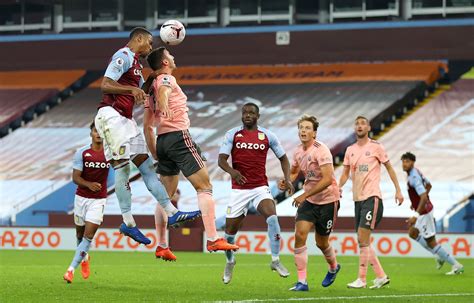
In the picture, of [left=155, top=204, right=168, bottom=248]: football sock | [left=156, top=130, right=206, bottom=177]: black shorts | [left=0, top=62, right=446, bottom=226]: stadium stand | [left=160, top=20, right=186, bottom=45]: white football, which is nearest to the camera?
[left=160, top=20, right=186, bottom=45]: white football

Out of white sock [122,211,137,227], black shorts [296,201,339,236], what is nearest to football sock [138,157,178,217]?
white sock [122,211,137,227]

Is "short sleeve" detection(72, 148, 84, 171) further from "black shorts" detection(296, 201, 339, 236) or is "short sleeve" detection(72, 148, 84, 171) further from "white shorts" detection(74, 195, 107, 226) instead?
"black shorts" detection(296, 201, 339, 236)

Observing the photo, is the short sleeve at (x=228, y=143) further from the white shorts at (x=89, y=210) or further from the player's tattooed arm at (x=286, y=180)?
the white shorts at (x=89, y=210)

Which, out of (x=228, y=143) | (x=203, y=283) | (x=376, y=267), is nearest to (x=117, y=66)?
(x=228, y=143)

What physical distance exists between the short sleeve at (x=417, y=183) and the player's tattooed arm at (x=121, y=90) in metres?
9.62

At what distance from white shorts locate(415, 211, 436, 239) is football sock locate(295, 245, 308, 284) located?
272 inches

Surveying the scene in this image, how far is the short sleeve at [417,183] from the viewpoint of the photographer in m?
22.2

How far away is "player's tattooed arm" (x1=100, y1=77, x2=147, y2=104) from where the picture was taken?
13660mm

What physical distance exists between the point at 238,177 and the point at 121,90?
11.5 feet

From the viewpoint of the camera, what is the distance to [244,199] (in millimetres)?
17484

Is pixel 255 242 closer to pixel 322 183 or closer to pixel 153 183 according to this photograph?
pixel 322 183

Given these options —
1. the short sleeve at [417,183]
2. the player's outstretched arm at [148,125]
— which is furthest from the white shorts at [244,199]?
the short sleeve at [417,183]

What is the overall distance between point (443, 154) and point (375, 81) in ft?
20.1

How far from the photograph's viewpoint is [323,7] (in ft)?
140
